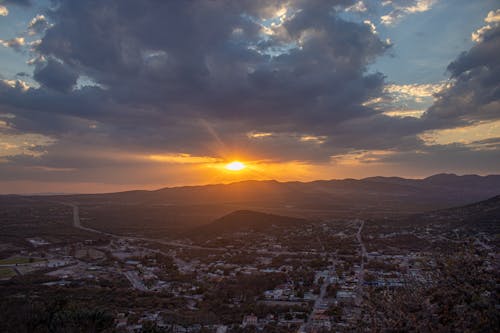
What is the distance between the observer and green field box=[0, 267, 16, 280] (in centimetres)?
3322

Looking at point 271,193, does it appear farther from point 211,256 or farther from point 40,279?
point 40,279

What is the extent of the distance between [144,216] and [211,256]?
62.3 m

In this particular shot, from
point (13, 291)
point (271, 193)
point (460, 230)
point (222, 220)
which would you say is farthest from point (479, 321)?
point (271, 193)

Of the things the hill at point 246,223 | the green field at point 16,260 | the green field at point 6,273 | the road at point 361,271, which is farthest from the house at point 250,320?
the hill at point 246,223

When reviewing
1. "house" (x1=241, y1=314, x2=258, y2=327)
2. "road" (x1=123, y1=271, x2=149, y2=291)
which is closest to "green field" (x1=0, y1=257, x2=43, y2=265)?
"road" (x1=123, y1=271, x2=149, y2=291)

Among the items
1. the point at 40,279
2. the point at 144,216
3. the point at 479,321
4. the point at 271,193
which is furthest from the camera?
the point at 271,193

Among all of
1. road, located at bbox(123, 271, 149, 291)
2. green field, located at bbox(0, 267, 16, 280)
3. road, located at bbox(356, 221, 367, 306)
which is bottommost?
road, located at bbox(123, 271, 149, 291)

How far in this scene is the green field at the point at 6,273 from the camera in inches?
1308

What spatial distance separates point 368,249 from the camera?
44.6 m

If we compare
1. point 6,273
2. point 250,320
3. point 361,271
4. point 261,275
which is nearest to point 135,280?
point 261,275

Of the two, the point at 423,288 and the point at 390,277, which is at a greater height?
the point at 423,288

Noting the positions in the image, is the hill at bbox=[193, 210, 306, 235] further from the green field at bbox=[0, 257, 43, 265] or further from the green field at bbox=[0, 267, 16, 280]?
the green field at bbox=[0, 267, 16, 280]

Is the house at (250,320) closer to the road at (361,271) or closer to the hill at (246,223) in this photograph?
the road at (361,271)

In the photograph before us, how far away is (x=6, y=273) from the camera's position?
114ft
